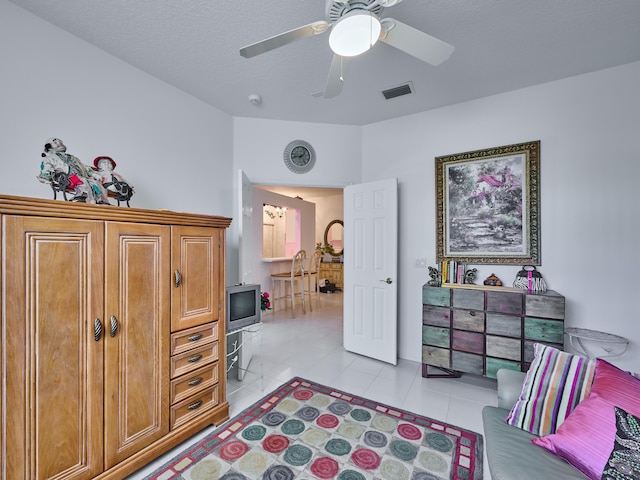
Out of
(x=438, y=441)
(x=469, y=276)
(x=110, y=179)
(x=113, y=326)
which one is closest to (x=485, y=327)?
(x=469, y=276)

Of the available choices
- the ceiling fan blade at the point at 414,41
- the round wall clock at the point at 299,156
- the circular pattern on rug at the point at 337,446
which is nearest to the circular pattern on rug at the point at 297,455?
the circular pattern on rug at the point at 337,446

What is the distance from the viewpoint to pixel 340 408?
230 cm

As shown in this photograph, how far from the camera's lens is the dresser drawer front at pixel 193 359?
1855 millimetres

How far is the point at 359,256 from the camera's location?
3418mm

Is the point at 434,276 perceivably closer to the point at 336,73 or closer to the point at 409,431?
the point at 409,431

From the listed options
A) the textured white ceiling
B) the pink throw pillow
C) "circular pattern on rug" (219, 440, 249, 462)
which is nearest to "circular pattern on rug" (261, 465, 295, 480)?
"circular pattern on rug" (219, 440, 249, 462)

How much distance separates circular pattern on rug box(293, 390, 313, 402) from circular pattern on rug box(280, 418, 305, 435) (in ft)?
0.97

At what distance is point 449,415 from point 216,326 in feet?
6.45

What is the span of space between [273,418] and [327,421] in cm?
42

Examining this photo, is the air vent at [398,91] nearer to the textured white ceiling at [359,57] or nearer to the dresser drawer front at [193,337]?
the textured white ceiling at [359,57]

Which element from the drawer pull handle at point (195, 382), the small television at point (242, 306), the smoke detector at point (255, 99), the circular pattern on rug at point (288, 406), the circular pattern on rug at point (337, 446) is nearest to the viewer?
the circular pattern on rug at point (337, 446)

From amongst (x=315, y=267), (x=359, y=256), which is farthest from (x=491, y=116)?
(x=315, y=267)

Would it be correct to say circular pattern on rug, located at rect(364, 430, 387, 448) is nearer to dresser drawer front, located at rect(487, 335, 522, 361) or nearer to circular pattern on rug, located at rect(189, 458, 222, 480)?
circular pattern on rug, located at rect(189, 458, 222, 480)

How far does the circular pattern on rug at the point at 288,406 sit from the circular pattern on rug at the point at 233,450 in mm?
447
